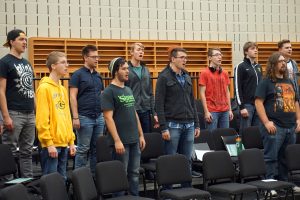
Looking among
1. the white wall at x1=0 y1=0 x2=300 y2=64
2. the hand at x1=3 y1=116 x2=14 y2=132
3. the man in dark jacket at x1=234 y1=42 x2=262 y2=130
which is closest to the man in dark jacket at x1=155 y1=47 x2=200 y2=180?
the man in dark jacket at x1=234 y1=42 x2=262 y2=130

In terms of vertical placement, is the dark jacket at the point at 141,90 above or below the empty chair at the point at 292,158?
above

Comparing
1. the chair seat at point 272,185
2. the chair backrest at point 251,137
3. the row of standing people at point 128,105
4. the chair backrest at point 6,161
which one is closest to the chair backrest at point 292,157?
the row of standing people at point 128,105

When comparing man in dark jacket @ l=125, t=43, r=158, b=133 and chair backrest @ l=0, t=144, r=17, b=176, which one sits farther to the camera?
man in dark jacket @ l=125, t=43, r=158, b=133

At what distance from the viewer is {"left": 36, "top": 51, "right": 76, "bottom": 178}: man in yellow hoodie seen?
14.8 ft

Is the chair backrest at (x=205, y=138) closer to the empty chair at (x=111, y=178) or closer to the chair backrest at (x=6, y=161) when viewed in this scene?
the empty chair at (x=111, y=178)

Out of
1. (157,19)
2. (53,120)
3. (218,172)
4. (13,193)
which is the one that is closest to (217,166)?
(218,172)

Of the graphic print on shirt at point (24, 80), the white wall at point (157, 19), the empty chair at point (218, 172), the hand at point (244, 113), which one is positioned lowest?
the empty chair at point (218, 172)

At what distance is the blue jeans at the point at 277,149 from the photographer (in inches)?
217

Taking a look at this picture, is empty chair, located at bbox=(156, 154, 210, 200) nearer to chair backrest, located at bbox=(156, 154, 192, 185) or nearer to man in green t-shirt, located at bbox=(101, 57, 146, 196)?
chair backrest, located at bbox=(156, 154, 192, 185)

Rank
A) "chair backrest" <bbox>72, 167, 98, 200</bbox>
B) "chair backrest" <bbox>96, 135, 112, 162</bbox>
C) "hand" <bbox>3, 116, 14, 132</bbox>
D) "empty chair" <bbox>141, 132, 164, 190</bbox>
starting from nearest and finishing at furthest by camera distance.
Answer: "chair backrest" <bbox>72, 167, 98, 200</bbox> → "hand" <bbox>3, 116, 14, 132</bbox> → "chair backrest" <bbox>96, 135, 112, 162</bbox> → "empty chair" <bbox>141, 132, 164, 190</bbox>

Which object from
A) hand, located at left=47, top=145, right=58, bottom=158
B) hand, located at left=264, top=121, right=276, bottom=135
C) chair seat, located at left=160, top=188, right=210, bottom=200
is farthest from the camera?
hand, located at left=264, top=121, right=276, bottom=135

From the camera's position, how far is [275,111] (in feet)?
18.1

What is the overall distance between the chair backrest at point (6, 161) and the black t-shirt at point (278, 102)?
2.56 m

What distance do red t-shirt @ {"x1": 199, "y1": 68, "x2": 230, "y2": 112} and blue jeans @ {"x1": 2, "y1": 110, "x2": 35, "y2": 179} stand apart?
224 centimetres
